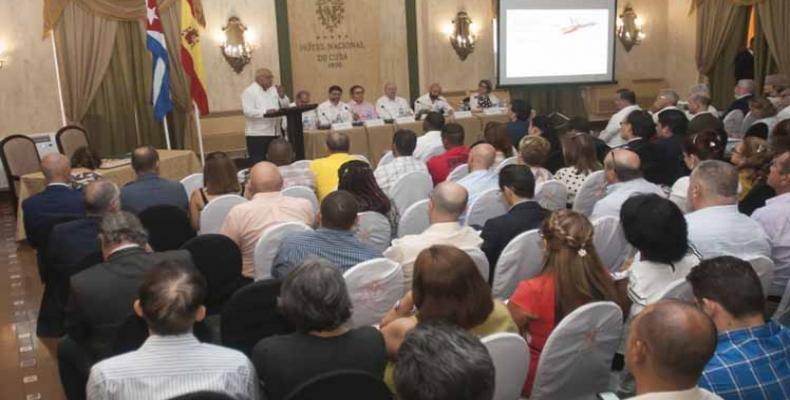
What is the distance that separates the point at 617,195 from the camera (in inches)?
Answer: 169

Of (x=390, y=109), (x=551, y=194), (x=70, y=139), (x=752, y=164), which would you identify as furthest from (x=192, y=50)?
(x=752, y=164)

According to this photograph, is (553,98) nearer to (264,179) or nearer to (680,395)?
(264,179)

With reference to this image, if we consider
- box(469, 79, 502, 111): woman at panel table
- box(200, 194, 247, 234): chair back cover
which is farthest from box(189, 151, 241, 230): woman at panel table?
box(469, 79, 502, 111): woman at panel table

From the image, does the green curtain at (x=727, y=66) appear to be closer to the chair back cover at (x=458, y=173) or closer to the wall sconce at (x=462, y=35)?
the wall sconce at (x=462, y=35)

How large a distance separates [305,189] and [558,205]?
181 cm

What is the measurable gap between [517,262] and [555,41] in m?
10.2

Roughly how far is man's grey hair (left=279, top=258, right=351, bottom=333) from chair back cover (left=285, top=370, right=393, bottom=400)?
389mm

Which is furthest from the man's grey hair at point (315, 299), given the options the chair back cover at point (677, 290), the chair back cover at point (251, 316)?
the chair back cover at point (677, 290)

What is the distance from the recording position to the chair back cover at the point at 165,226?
4.32 m

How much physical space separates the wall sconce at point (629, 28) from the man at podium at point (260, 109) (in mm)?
7587

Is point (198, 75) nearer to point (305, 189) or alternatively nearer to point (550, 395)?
point (305, 189)

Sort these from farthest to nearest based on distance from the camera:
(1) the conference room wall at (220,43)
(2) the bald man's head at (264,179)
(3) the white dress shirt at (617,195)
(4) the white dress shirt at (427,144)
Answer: (1) the conference room wall at (220,43) < (4) the white dress shirt at (427,144) < (2) the bald man's head at (264,179) < (3) the white dress shirt at (617,195)

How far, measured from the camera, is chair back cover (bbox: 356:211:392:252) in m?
4.27

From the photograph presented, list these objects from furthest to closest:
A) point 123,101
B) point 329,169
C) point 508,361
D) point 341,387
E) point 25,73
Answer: point 123,101 < point 25,73 < point 329,169 < point 508,361 < point 341,387
